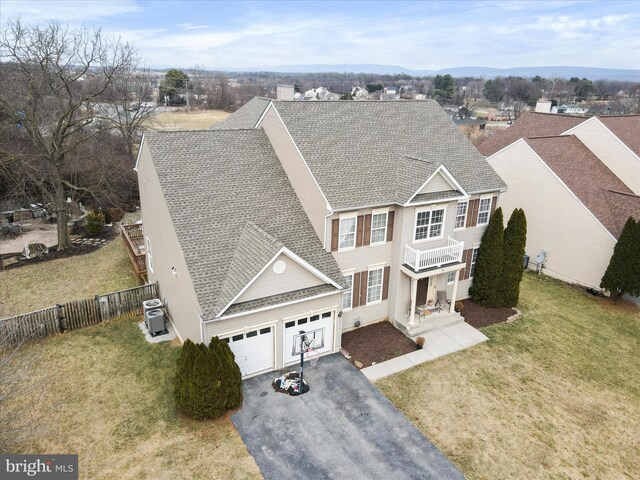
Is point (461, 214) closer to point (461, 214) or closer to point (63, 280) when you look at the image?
point (461, 214)

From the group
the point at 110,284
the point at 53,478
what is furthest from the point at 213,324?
the point at 110,284

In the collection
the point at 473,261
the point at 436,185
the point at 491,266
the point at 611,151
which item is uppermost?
the point at 611,151

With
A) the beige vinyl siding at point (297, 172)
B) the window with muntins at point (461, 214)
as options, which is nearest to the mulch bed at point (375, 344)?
the beige vinyl siding at point (297, 172)

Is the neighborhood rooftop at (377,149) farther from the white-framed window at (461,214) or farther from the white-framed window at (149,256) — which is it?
the white-framed window at (149,256)

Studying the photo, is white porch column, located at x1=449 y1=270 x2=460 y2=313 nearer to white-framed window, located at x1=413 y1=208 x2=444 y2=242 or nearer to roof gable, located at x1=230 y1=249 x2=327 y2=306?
white-framed window, located at x1=413 y1=208 x2=444 y2=242

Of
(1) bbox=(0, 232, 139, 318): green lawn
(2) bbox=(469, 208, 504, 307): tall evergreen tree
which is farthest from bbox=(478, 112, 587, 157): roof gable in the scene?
(1) bbox=(0, 232, 139, 318): green lawn

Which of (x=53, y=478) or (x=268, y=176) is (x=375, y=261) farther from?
(x=53, y=478)
